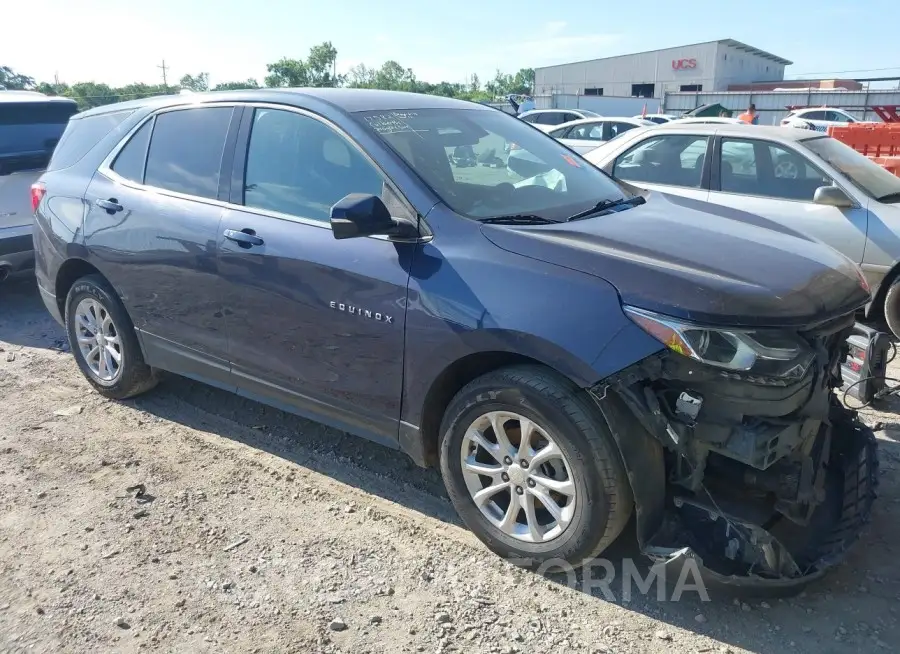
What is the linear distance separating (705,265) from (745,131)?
13.2ft

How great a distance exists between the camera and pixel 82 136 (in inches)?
191

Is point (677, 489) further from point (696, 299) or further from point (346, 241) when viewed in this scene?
point (346, 241)

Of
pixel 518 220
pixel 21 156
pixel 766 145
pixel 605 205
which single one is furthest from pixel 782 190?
pixel 21 156

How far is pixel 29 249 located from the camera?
6.75 m

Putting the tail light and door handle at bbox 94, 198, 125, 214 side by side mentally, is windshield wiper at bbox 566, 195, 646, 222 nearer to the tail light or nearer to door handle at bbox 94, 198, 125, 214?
door handle at bbox 94, 198, 125, 214

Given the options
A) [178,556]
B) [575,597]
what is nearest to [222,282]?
[178,556]

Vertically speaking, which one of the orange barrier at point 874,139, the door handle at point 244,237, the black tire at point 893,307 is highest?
the orange barrier at point 874,139

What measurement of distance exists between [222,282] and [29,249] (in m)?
4.03

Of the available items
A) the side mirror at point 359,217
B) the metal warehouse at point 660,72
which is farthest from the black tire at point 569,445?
the metal warehouse at point 660,72

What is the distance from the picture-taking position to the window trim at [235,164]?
320 centimetres

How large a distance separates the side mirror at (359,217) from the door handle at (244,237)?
71cm

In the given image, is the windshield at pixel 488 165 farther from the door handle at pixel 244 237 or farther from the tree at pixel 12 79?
the tree at pixel 12 79

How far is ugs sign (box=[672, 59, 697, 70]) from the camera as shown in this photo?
60.8 m

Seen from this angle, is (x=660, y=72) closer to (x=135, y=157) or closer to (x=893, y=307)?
(x=893, y=307)
